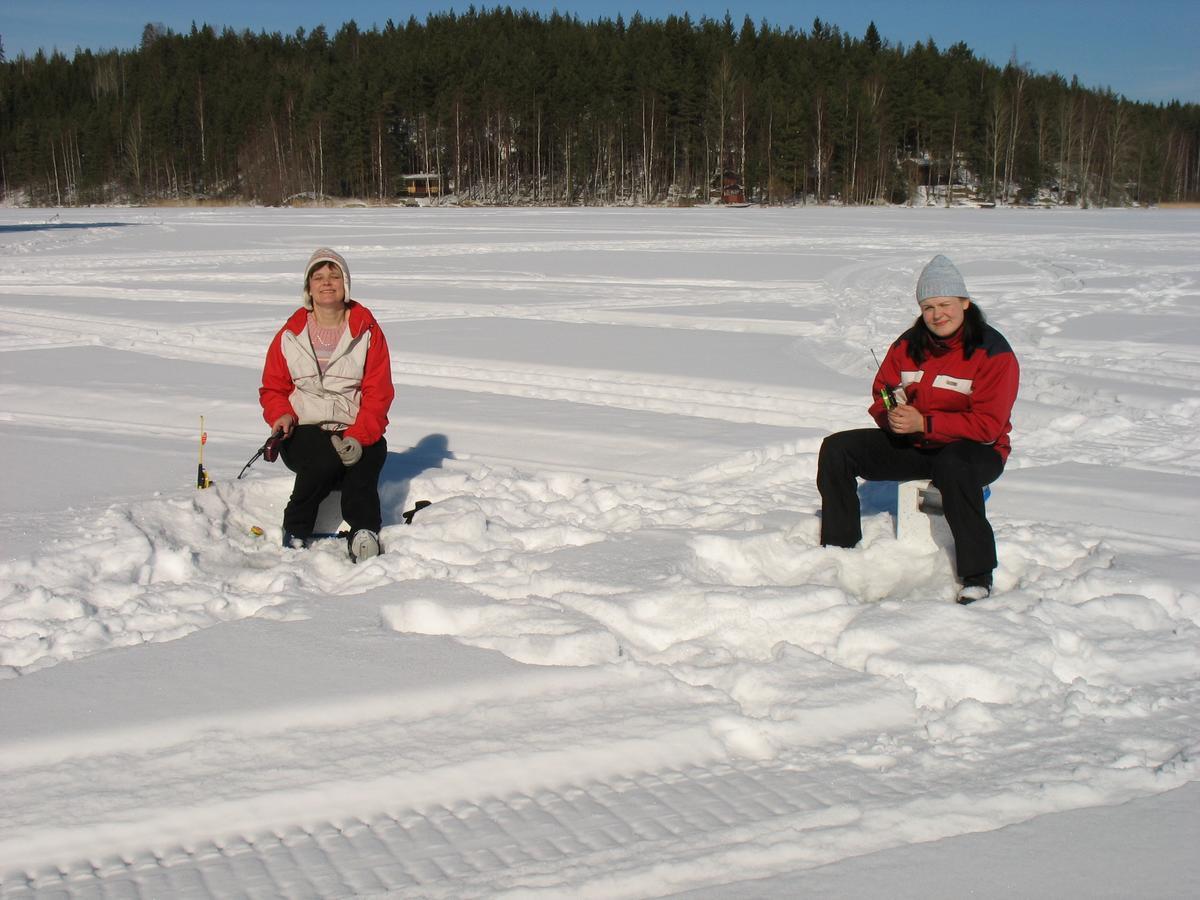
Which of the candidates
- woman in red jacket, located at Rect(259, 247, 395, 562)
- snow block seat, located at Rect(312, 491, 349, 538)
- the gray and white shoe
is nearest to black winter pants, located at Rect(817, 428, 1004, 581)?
the gray and white shoe

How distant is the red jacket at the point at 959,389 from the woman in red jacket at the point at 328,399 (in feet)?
6.60

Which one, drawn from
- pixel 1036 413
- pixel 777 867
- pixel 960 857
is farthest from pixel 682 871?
pixel 1036 413

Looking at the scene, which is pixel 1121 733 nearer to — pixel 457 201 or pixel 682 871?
pixel 682 871

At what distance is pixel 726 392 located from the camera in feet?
23.4

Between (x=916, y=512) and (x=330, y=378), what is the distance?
243 centimetres

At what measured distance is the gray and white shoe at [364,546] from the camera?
156 inches

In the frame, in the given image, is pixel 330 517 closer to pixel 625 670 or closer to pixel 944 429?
pixel 625 670

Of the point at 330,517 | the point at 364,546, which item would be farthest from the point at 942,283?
the point at 330,517

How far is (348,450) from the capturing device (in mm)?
4301

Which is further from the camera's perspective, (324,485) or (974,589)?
(324,485)

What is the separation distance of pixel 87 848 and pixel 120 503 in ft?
8.45

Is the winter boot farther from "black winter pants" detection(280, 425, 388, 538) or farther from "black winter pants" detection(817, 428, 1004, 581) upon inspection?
"black winter pants" detection(280, 425, 388, 538)

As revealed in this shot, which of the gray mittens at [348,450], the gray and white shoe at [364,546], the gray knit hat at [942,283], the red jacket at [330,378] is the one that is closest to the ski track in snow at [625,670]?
the gray and white shoe at [364,546]

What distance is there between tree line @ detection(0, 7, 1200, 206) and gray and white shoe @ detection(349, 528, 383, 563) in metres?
54.7
